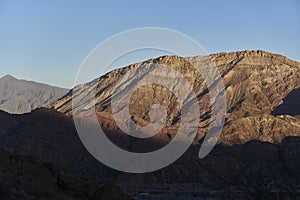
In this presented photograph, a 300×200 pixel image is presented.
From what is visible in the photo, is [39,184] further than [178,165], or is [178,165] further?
[178,165]

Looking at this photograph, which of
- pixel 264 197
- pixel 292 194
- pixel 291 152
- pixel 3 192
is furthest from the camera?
pixel 291 152

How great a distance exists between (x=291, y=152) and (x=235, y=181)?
26774 mm

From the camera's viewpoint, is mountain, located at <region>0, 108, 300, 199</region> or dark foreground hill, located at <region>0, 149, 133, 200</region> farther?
mountain, located at <region>0, 108, 300, 199</region>

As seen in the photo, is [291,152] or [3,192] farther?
[291,152]

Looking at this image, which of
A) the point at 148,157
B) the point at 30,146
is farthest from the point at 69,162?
the point at 148,157

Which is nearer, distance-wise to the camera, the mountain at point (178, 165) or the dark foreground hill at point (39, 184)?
the dark foreground hill at point (39, 184)

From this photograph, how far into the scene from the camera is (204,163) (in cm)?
12700

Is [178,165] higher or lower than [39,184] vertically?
lower

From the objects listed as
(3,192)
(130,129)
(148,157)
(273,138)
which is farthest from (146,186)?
(3,192)

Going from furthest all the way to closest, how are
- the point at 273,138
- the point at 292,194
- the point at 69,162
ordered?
the point at 273,138
the point at 69,162
the point at 292,194

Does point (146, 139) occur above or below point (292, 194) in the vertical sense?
above

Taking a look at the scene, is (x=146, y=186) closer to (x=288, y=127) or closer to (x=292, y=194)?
(x=292, y=194)

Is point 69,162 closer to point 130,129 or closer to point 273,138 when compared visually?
point 130,129

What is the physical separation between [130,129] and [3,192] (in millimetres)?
128394
